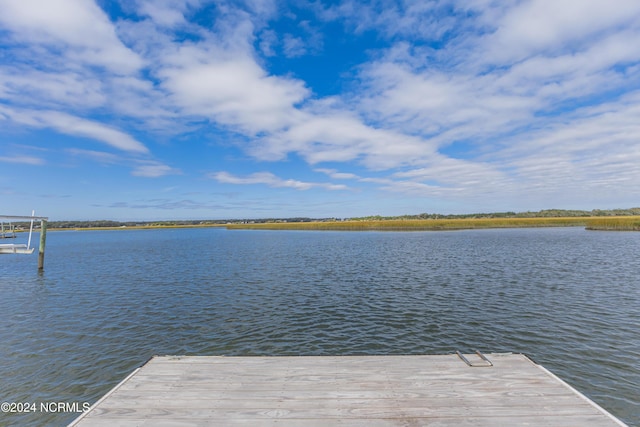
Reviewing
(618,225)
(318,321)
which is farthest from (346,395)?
(618,225)

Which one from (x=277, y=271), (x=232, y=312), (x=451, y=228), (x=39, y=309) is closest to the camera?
(x=232, y=312)

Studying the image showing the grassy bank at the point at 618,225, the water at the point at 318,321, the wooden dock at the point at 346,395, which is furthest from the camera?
the grassy bank at the point at 618,225

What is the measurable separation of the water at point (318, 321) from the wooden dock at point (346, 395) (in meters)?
3.64

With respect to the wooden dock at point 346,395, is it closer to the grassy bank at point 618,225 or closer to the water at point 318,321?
the water at point 318,321

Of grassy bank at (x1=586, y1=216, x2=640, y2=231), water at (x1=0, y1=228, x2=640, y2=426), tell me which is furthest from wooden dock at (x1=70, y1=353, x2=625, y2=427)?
grassy bank at (x1=586, y1=216, x2=640, y2=231)

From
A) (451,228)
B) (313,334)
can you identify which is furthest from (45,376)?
(451,228)

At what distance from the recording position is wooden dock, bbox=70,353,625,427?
6160 millimetres

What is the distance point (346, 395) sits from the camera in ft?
23.1

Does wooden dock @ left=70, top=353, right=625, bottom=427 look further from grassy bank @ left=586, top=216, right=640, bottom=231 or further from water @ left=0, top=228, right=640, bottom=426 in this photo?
grassy bank @ left=586, top=216, right=640, bottom=231

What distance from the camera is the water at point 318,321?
11.1m

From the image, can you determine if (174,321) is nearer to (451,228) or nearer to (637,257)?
(637,257)

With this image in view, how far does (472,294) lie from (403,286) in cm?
512

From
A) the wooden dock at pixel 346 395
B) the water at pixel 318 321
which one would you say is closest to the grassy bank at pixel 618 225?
the water at pixel 318 321

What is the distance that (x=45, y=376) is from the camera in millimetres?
11133
